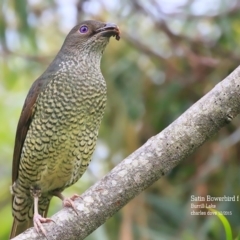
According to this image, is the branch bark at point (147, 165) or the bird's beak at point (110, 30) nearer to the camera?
the branch bark at point (147, 165)

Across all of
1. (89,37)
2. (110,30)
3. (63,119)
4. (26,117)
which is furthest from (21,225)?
(110,30)

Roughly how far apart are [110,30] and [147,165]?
1.23 m

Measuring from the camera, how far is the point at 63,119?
404 centimetres

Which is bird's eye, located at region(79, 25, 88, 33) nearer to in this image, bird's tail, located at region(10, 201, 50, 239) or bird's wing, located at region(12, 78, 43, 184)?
bird's wing, located at region(12, 78, 43, 184)

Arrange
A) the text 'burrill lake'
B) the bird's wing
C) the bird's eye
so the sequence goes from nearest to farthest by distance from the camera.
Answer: the bird's wing
the bird's eye
the text 'burrill lake'

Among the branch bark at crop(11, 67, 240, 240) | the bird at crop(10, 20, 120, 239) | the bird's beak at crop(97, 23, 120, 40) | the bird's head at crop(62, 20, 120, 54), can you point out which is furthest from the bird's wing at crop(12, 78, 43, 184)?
the branch bark at crop(11, 67, 240, 240)

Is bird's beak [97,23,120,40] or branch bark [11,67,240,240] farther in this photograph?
bird's beak [97,23,120,40]

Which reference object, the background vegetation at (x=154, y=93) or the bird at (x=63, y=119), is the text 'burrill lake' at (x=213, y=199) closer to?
the background vegetation at (x=154, y=93)

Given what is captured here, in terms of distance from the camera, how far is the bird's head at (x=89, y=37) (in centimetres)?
420

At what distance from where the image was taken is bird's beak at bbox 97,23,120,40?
162 inches

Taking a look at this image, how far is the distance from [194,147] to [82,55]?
1379mm

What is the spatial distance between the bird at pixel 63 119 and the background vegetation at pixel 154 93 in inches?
37.7

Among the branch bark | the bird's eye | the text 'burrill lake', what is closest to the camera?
the branch bark

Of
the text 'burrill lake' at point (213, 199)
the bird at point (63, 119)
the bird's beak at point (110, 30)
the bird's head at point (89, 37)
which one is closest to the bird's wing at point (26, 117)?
the bird at point (63, 119)
